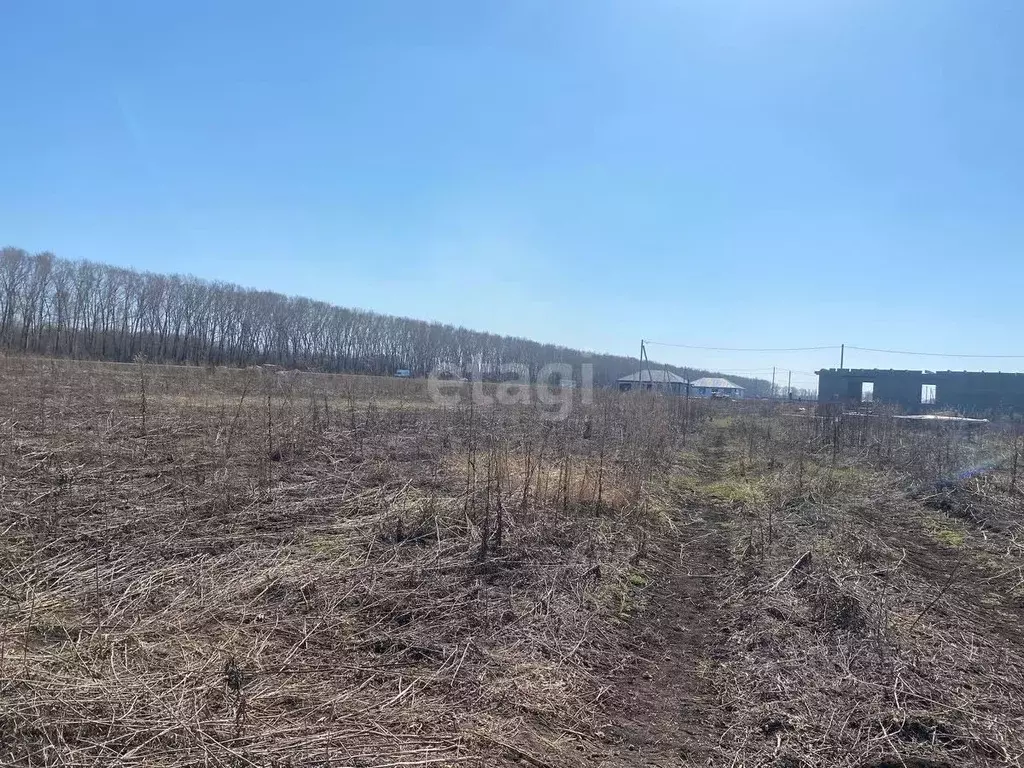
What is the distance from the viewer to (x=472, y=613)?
155 inches

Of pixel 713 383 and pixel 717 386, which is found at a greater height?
pixel 713 383

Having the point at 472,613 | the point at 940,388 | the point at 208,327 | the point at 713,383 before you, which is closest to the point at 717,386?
the point at 713,383

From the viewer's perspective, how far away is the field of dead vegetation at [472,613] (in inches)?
101

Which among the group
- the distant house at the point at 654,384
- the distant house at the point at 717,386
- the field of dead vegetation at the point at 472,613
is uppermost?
the distant house at the point at 717,386

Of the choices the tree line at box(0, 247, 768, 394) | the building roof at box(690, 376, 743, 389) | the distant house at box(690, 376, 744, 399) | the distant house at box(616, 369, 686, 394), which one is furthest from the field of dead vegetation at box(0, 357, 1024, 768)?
the building roof at box(690, 376, 743, 389)

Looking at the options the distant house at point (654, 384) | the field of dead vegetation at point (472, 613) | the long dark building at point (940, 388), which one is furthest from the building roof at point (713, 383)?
the field of dead vegetation at point (472, 613)

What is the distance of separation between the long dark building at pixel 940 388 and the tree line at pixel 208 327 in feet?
64.1

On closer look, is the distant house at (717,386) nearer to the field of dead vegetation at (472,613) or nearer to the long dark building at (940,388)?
the long dark building at (940,388)

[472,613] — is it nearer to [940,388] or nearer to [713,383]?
[940,388]

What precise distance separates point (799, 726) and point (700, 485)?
24.3 ft

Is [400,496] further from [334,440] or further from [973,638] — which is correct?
[973,638]

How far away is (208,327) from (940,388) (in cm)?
6734

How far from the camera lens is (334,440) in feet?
32.0

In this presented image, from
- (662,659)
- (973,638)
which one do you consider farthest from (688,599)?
(973,638)
